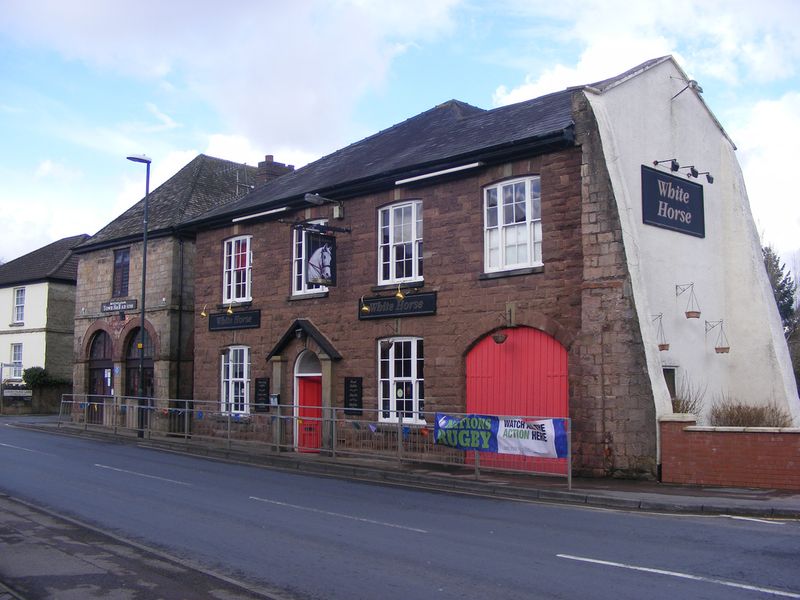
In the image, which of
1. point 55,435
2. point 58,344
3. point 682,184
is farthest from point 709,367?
point 58,344

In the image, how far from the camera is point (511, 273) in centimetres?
1778

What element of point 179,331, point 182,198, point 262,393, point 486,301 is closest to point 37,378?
point 182,198

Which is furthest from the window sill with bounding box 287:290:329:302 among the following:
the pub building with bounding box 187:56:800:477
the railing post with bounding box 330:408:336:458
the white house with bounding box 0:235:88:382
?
the white house with bounding box 0:235:88:382

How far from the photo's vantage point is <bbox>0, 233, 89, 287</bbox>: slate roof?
42312 millimetres

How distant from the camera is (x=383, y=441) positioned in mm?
18125

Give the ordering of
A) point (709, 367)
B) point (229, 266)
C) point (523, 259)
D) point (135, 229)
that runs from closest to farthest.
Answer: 1. point (523, 259)
2. point (709, 367)
3. point (229, 266)
4. point (135, 229)

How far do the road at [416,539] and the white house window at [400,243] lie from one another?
6380 millimetres

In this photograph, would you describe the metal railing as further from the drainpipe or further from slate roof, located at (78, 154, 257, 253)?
slate roof, located at (78, 154, 257, 253)

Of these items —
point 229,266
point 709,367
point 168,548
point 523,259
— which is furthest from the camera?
point 229,266

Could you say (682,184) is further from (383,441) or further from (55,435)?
(55,435)

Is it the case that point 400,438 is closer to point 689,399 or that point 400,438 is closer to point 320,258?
point 320,258

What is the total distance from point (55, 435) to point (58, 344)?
54.7 ft

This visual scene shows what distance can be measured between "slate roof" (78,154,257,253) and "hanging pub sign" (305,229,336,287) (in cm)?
863

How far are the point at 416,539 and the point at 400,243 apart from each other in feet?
38.1
